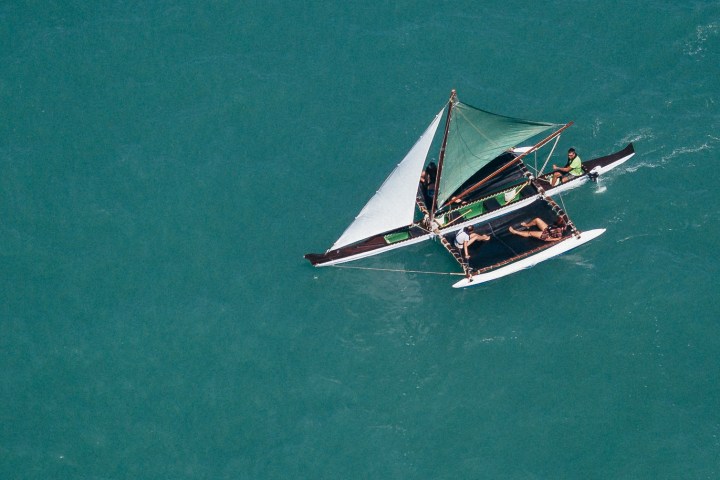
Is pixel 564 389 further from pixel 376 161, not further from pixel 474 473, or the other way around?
pixel 376 161

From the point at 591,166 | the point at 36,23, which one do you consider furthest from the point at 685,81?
the point at 36,23

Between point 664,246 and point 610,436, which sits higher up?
point 664,246

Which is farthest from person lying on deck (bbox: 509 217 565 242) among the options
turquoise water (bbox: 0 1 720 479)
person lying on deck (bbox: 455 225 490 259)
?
person lying on deck (bbox: 455 225 490 259)

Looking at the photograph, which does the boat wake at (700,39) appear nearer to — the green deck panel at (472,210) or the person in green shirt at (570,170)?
the person in green shirt at (570,170)

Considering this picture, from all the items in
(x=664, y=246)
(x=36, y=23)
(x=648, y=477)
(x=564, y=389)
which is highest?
(x=36, y=23)

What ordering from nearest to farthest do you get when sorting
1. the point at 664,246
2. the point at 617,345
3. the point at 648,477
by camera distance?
the point at 648,477
the point at 617,345
the point at 664,246

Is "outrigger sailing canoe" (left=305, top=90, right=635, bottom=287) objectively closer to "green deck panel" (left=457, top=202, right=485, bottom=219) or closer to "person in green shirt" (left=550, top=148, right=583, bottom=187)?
"green deck panel" (left=457, top=202, right=485, bottom=219)

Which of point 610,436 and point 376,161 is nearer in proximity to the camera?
point 610,436
